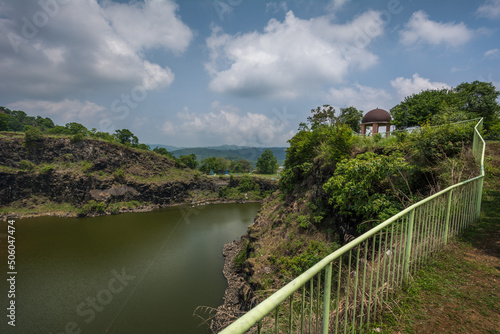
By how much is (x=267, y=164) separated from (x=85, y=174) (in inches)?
1506

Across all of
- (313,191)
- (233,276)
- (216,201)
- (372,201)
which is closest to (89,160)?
(216,201)

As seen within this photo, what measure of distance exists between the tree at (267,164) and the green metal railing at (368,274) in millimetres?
50488

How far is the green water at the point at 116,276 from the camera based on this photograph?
969 centimetres

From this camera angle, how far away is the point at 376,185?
6.75 meters

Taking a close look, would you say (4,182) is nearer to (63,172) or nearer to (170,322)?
(63,172)

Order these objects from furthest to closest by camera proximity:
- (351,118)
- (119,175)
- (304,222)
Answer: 1. (119,175)
2. (351,118)
3. (304,222)

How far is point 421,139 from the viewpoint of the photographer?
6441mm

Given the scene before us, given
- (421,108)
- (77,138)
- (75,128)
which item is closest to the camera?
(421,108)

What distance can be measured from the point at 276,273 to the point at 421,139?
744 cm

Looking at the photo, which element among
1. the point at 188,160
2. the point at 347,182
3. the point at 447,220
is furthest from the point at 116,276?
the point at 188,160

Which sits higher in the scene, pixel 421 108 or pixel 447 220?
pixel 421 108

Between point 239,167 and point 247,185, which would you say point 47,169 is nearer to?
point 247,185

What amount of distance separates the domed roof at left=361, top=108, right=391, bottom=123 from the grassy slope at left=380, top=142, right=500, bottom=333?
15.1 m

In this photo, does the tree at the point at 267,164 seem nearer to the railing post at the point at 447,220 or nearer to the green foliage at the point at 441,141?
the green foliage at the point at 441,141
